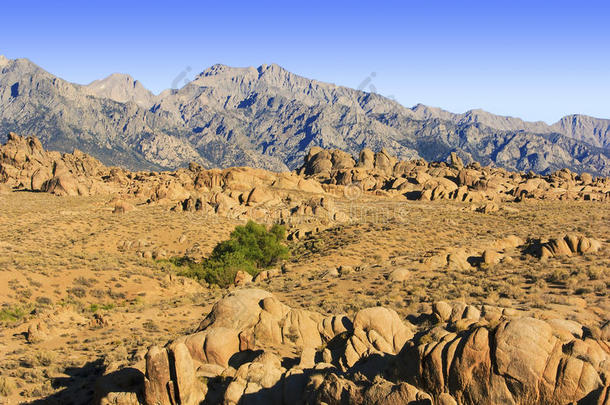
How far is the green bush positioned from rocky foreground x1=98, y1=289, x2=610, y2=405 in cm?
1990

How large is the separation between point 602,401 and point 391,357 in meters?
5.20

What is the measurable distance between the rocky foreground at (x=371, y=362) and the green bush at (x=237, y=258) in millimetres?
19897

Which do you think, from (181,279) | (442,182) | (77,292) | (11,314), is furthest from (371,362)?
(442,182)

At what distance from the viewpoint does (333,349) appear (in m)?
15.6

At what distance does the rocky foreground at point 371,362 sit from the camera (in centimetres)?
891

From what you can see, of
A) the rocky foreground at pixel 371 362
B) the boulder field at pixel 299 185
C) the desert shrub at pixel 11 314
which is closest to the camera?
the rocky foreground at pixel 371 362

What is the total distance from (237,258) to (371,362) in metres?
29.6

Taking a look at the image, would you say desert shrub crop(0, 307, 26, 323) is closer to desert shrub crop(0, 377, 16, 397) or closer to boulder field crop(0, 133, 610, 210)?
desert shrub crop(0, 377, 16, 397)

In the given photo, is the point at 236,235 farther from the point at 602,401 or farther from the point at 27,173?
the point at 27,173

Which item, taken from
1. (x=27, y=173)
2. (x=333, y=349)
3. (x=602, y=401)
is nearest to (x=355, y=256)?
(x=333, y=349)

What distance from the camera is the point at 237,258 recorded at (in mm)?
40406

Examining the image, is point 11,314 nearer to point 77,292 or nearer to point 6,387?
point 77,292

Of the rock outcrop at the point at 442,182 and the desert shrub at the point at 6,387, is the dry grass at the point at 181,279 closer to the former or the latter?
the desert shrub at the point at 6,387

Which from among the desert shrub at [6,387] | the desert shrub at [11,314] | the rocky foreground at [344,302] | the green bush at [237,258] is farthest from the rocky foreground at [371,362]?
the green bush at [237,258]
